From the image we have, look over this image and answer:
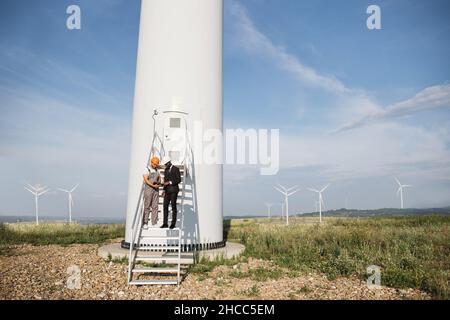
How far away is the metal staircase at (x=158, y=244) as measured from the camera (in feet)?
30.9

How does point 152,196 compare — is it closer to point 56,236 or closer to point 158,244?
point 158,244

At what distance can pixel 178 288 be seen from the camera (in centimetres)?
836

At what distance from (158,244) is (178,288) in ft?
11.3

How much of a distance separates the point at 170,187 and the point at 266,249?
14.8ft

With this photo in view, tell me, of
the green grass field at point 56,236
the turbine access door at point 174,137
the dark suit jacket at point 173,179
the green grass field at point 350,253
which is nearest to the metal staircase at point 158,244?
the turbine access door at point 174,137

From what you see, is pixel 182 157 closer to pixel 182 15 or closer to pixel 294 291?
pixel 182 15

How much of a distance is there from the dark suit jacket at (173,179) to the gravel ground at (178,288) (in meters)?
2.56

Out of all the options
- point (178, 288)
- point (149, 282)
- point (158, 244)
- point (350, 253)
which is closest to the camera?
point (178, 288)

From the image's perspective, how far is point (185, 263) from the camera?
34.4ft

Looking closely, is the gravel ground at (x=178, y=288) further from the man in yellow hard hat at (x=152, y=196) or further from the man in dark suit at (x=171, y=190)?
the man in dark suit at (x=171, y=190)

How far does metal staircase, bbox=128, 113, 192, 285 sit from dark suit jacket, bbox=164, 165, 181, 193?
11.1 inches

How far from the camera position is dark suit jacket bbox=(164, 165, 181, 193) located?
1087 cm

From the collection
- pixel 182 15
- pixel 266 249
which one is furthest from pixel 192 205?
pixel 182 15

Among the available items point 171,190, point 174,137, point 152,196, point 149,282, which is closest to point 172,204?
point 171,190
